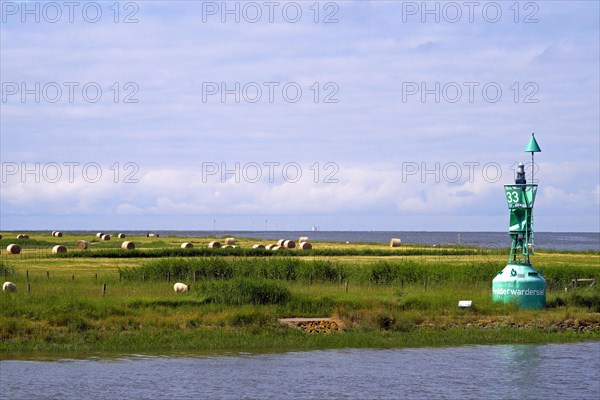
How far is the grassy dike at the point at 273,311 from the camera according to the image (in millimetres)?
34531

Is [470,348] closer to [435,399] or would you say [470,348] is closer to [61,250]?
[435,399]

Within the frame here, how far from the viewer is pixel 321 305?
41156 millimetres

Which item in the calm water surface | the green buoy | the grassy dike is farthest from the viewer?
the green buoy

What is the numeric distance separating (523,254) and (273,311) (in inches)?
456

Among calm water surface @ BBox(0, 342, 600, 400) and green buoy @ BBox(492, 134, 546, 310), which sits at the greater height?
green buoy @ BBox(492, 134, 546, 310)

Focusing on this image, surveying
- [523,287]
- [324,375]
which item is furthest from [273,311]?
[523,287]

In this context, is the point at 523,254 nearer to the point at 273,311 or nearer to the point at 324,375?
the point at 273,311

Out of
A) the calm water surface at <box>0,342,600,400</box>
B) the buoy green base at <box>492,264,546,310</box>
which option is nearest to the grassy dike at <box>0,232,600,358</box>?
the buoy green base at <box>492,264,546,310</box>

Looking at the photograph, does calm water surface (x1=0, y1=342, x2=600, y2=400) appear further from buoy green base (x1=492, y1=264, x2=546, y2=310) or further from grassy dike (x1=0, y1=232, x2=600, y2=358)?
buoy green base (x1=492, y1=264, x2=546, y2=310)

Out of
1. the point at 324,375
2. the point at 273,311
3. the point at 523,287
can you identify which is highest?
the point at 523,287

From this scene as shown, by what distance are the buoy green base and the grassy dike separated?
56 centimetres

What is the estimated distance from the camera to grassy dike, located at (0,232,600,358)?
113ft

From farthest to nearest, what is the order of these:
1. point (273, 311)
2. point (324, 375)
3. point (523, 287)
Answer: point (523, 287) < point (273, 311) < point (324, 375)

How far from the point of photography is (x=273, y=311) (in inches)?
1548
